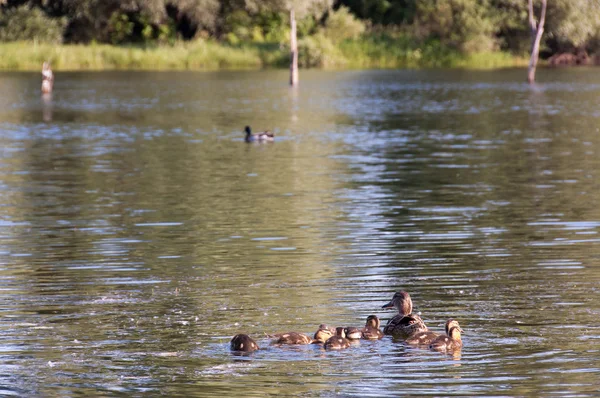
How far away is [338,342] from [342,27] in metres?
83.8

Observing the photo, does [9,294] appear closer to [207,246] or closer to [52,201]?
[207,246]

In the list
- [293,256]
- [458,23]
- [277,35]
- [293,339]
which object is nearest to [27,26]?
[277,35]

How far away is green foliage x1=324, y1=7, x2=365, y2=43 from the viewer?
9400cm

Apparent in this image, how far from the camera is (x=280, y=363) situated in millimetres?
11742

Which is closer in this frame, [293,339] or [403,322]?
[293,339]

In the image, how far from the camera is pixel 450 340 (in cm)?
1184


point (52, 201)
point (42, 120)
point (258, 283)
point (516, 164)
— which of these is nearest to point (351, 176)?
point (516, 164)

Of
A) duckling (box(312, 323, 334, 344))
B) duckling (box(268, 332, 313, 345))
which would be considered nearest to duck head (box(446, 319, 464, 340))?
duckling (box(312, 323, 334, 344))

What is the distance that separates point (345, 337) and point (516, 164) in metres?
19.6

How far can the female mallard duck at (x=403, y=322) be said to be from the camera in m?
12.3

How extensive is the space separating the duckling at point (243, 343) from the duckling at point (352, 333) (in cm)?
88

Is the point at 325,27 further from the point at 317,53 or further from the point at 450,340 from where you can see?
the point at 450,340

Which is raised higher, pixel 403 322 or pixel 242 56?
pixel 403 322

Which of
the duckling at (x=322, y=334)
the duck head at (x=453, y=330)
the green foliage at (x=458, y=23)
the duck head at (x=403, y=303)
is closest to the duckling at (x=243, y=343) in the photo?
the duckling at (x=322, y=334)
